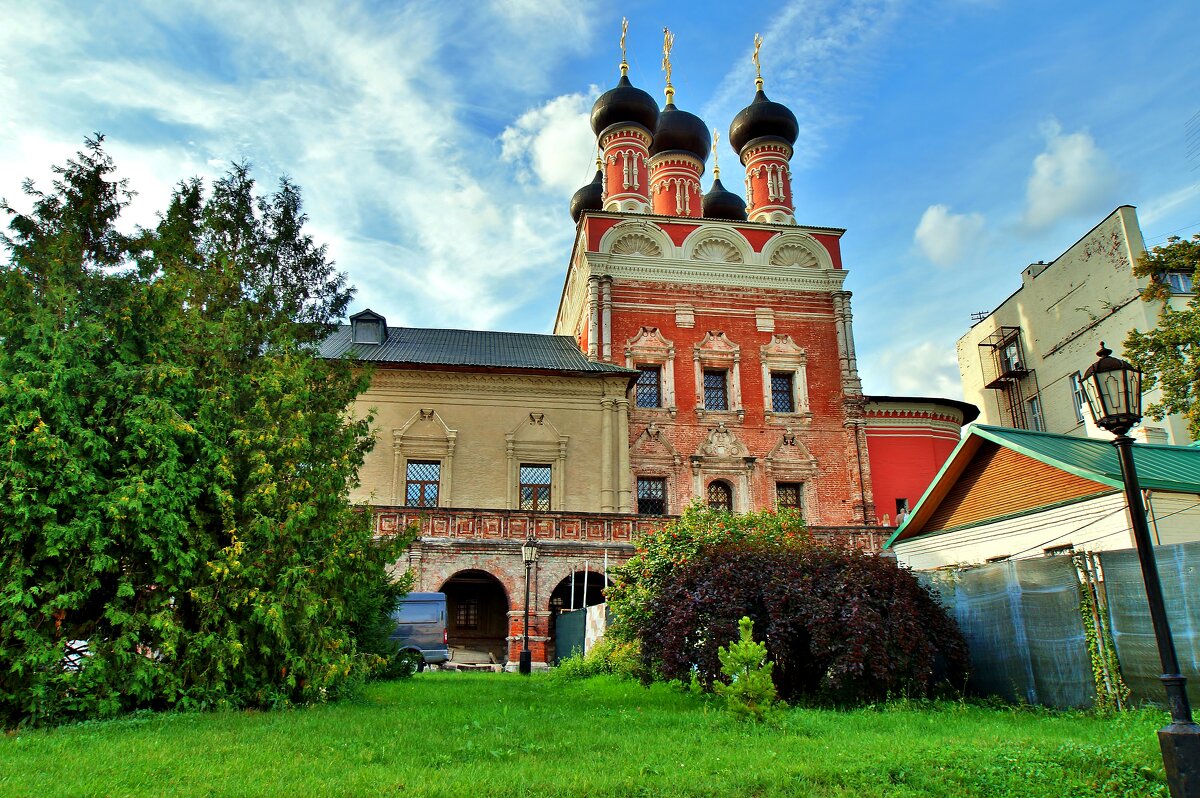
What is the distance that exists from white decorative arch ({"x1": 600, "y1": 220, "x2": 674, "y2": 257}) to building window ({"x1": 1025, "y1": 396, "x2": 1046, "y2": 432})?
14.9m

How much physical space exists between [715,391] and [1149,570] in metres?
21.7

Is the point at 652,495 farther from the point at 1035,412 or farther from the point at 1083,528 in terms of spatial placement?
the point at 1035,412

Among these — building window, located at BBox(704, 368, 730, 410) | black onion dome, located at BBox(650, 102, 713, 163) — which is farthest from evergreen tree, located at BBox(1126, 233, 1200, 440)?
black onion dome, located at BBox(650, 102, 713, 163)

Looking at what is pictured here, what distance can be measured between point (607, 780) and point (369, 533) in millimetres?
5881

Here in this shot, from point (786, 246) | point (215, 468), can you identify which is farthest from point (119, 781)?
point (786, 246)

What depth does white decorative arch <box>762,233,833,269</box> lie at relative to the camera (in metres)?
29.4

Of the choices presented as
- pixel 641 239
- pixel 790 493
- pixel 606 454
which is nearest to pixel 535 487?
pixel 606 454

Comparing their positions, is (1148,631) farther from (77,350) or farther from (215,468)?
(77,350)

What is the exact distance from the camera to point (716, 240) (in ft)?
95.6

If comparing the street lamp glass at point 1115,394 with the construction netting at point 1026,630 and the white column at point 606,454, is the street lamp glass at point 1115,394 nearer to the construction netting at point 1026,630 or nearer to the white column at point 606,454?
the construction netting at point 1026,630

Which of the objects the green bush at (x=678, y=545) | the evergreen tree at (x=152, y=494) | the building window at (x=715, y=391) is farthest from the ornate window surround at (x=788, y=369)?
the evergreen tree at (x=152, y=494)

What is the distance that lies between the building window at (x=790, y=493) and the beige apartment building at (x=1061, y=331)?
27.4ft

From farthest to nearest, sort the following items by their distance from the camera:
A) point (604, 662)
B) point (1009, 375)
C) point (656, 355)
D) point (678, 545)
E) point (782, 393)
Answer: point (1009, 375)
point (782, 393)
point (656, 355)
point (604, 662)
point (678, 545)

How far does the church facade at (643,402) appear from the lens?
925 inches
